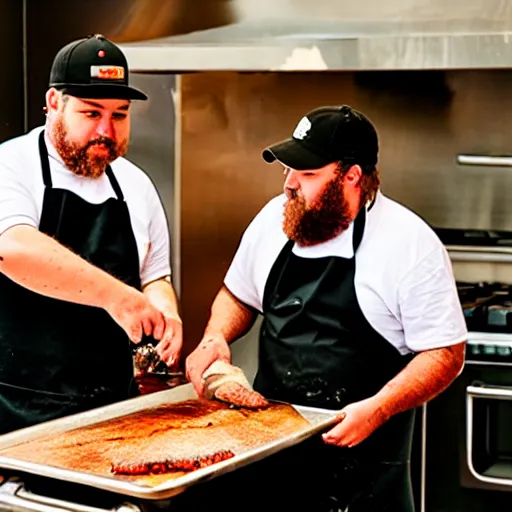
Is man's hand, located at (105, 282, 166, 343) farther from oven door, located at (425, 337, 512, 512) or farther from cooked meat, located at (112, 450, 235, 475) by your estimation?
oven door, located at (425, 337, 512, 512)

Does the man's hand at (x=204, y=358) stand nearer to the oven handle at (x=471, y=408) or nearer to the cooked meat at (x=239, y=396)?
the cooked meat at (x=239, y=396)

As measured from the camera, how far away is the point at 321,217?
211cm

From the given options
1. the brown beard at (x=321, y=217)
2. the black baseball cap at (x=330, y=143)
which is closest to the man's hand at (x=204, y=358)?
the brown beard at (x=321, y=217)

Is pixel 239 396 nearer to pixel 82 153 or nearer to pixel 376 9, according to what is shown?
pixel 82 153

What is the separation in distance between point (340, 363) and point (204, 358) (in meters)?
0.30

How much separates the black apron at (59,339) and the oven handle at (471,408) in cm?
97

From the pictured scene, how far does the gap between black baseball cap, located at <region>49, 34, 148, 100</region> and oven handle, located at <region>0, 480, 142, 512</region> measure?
0.86 metres

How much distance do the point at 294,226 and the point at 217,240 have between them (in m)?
1.23

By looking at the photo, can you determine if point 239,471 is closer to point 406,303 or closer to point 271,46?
point 406,303

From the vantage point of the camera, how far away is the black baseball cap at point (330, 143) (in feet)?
6.93

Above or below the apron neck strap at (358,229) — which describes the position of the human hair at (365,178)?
above

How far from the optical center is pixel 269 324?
85.5 inches

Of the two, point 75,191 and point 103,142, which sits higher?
point 103,142

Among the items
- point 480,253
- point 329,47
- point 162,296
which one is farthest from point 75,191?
point 480,253
